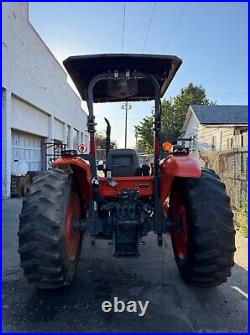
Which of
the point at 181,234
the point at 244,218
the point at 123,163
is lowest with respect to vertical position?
the point at 244,218

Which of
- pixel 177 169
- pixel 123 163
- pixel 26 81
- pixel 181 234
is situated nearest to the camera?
pixel 177 169

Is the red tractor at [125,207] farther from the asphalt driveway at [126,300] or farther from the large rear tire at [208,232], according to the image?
the asphalt driveway at [126,300]

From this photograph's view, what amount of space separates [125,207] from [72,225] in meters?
0.64

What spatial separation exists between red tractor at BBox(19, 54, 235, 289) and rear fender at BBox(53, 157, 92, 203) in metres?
0.01

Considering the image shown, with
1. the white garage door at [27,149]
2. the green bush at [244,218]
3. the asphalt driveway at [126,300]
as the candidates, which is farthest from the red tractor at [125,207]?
the white garage door at [27,149]

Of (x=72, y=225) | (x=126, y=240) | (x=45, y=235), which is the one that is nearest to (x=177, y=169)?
(x=126, y=240)

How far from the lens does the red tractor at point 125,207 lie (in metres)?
3.15

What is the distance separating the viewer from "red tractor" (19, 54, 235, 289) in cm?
315

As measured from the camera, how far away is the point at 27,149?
15.6 meters

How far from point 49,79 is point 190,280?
1828cm

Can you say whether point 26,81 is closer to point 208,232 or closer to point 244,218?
point 244,218

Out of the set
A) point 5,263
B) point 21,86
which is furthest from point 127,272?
point 21,86

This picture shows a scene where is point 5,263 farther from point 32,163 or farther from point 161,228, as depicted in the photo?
point 32,163

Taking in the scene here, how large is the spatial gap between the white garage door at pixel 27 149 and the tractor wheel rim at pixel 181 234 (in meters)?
10.5
